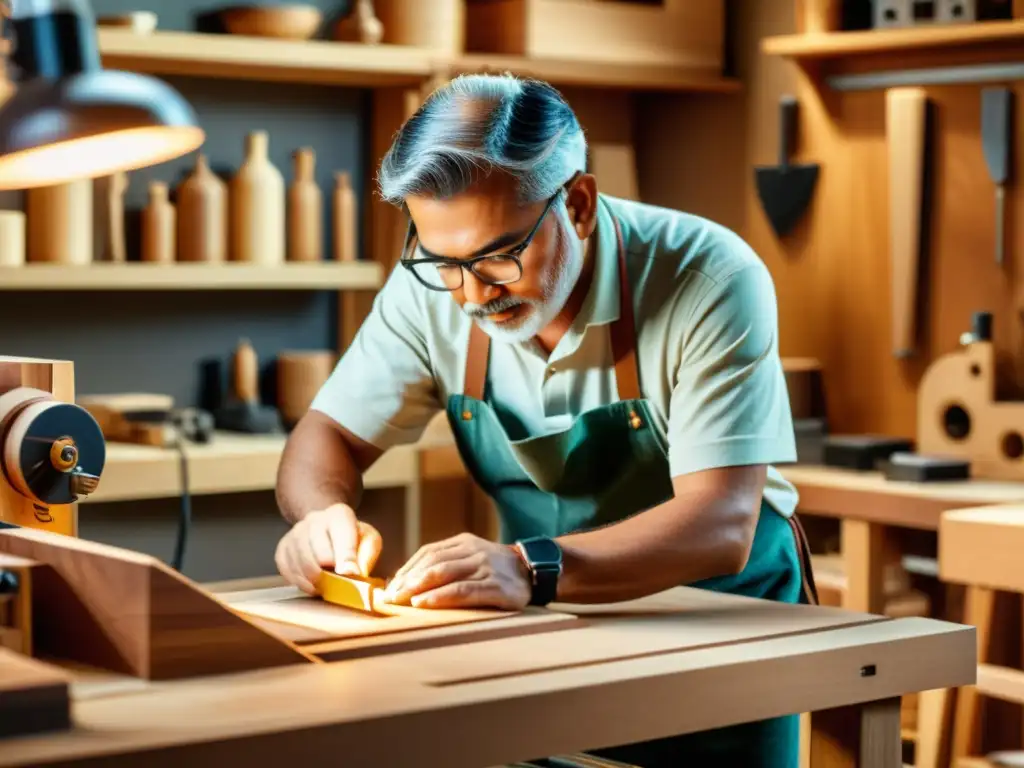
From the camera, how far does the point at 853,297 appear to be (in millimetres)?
4891

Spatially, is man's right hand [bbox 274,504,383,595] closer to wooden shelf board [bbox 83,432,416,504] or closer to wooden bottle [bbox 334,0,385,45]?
wooden shelf board [bbox 83,432,416,504]

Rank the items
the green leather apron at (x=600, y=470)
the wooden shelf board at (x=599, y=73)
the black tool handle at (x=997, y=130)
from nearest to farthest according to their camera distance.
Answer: the green leather apron at (x=600, y=470)
the black tool handle at (x=997, y=130)
the wooden shelf board at (x=599, y=73)

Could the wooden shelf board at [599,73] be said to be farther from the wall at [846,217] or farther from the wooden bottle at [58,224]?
the wooden bottle at [58,224]

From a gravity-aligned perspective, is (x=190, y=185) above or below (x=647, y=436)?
above

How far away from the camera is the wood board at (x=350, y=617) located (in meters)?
2.07

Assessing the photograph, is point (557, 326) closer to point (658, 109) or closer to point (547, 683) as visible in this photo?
point (547, 683)

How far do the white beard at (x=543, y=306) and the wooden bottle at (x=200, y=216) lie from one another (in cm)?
217

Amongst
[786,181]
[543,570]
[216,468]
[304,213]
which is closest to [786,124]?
[786,181]

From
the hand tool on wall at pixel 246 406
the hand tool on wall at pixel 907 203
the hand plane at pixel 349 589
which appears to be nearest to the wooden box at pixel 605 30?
the hand tool on wall at pixel 907 203

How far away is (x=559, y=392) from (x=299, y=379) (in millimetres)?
2245

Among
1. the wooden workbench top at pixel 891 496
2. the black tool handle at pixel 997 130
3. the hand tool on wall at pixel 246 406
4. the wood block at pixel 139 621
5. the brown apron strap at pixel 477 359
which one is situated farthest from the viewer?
the hand tool on wall at pixel 246 406

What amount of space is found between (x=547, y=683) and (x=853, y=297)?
325cm

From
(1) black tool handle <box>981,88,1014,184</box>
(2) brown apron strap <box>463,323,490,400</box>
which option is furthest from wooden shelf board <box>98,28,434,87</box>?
(2) brown apron strap <box>463,323,490,400</box>

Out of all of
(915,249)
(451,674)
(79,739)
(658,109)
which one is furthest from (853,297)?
(79,739)
